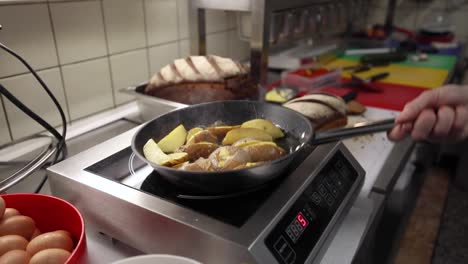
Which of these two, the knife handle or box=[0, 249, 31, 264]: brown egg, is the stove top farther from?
the knife handle

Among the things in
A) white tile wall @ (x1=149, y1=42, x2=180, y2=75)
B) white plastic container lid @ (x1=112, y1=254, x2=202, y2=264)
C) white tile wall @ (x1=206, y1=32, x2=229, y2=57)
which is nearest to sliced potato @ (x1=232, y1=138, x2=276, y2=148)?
white plastic container lid @ (x1=112, y1=254, x2=202, y2=264)

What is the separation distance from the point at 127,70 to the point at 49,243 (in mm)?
678

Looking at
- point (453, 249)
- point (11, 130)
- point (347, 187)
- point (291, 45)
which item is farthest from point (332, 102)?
point (453, 249)

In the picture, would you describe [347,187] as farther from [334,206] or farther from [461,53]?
[461,53]

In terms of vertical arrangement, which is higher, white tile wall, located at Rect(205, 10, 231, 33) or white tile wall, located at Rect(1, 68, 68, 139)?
white tile wall, located at Rect(205, 10, 231, 33)

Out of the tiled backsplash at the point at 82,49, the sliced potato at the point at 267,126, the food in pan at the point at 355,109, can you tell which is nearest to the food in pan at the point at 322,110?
the food in pan at the point at 355,109

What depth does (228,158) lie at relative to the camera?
0.46 m

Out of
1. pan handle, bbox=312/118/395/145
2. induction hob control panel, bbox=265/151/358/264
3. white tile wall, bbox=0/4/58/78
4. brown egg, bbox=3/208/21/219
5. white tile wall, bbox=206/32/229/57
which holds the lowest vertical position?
induction hob control panel, bbox=265/151/358/264

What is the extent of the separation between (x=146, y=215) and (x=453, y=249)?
1.47 m

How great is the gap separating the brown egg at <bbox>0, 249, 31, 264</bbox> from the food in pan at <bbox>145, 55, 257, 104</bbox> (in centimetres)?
51

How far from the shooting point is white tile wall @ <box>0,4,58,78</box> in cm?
73

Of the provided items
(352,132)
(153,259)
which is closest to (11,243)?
(153,259)

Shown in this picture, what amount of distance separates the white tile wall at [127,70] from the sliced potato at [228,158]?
0.60m

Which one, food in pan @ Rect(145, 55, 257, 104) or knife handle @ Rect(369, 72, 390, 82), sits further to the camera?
knife handle @ Rect(369, 72, 390, 82)
